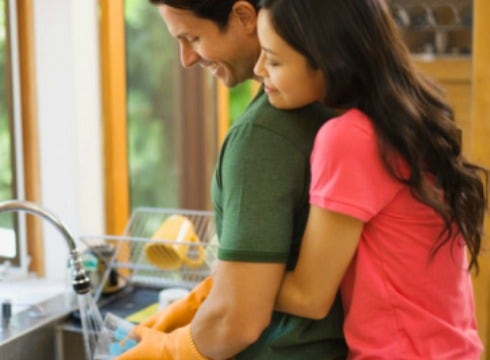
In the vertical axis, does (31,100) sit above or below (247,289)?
above

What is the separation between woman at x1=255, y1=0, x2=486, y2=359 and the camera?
3.86ft

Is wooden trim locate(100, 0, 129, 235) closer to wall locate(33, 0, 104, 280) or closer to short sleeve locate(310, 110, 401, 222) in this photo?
wall locate(33, 0, 104, 280)

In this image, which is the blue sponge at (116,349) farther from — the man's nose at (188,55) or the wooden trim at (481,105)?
the wooden trim at (481,105)

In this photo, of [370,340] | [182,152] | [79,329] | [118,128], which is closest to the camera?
[370,340]

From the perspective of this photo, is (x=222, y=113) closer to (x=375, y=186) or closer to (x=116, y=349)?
(x=116, y=349)

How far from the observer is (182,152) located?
3.56m

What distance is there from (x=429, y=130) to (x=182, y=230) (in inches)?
38.1

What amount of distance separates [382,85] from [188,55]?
373 mm

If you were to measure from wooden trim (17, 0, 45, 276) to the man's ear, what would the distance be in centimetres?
94

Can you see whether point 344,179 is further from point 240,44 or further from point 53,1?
point 53,1

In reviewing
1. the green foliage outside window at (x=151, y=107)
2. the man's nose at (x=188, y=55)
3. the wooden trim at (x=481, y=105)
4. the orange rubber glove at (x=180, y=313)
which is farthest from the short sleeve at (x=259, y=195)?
the green foliage outside window at (x=151, y=107)

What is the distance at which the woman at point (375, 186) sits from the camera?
3.86ft

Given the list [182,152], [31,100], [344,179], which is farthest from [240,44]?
[182,152]

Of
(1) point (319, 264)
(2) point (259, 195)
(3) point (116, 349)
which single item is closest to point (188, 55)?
(2) point (259, 195)
